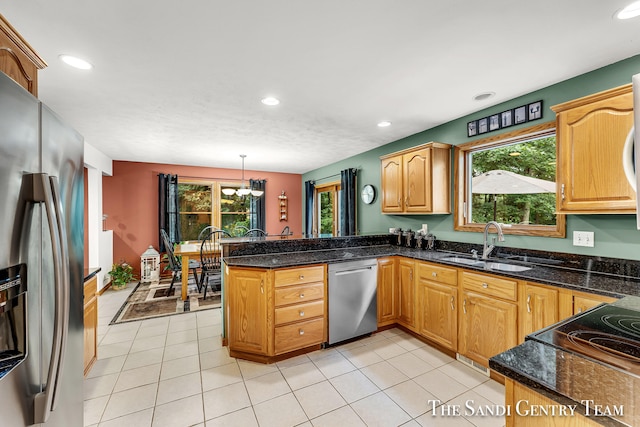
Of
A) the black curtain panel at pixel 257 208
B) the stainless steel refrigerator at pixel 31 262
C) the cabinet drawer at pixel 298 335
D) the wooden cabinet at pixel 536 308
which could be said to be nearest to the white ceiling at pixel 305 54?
the stainless steel refrigerator at pixel 31 262

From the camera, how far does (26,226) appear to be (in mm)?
841

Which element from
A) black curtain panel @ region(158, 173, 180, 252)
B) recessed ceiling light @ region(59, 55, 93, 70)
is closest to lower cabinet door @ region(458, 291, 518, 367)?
recessed ceiling light @ region(59, 55, 93, 70)

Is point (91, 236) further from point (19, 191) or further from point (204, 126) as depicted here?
point (19, 191)

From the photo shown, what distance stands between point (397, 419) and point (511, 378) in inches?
52.8

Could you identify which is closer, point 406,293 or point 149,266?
point 406,293

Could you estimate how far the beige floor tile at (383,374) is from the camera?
2133 mm

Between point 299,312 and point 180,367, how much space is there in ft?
3.62

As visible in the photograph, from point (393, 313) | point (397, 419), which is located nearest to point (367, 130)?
point (393, 313)

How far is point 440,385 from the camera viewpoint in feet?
6.88

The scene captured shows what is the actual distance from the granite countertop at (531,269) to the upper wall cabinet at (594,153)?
0.47 m

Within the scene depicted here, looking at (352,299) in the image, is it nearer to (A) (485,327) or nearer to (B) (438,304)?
(B) (438,304)

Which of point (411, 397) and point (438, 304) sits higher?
point (438, 304)

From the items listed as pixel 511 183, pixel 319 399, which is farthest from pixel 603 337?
pixel 511 183

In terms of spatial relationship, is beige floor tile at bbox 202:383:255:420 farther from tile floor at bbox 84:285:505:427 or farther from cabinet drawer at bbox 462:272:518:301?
cabinet drawer at bbox 462:272:518:301
